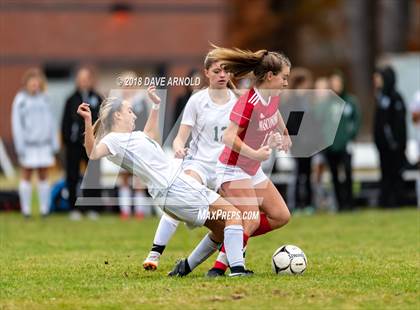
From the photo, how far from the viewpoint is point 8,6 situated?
31078mm

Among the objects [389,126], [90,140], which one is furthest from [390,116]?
[90,140]

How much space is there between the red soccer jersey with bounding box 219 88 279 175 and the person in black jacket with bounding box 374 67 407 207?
9395mm

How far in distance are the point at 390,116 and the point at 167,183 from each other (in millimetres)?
10077

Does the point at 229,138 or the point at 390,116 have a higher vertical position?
the point at 229,138

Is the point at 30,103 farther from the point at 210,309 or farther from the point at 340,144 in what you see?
the point at 210,309

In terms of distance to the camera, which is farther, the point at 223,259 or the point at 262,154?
the point at 223,259

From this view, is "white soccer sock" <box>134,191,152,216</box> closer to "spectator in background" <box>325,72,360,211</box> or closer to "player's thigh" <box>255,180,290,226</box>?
"spectator in background" <box>325,72,360,211</box>

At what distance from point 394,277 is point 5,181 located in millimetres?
16971

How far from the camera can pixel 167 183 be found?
9758 mm

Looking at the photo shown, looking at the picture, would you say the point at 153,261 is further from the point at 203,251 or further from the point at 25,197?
the point at 25,197

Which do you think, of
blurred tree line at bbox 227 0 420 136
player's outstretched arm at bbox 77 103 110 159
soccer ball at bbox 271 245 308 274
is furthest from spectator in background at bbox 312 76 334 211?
blurred tree line at bbox 227 0 420 136

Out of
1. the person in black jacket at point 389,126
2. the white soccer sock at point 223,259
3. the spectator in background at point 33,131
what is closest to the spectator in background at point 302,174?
the person in black jacket at point 389,126

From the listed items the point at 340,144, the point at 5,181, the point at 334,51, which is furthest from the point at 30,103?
the point at 334,51

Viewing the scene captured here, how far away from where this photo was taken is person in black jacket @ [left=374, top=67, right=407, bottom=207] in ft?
63.0
